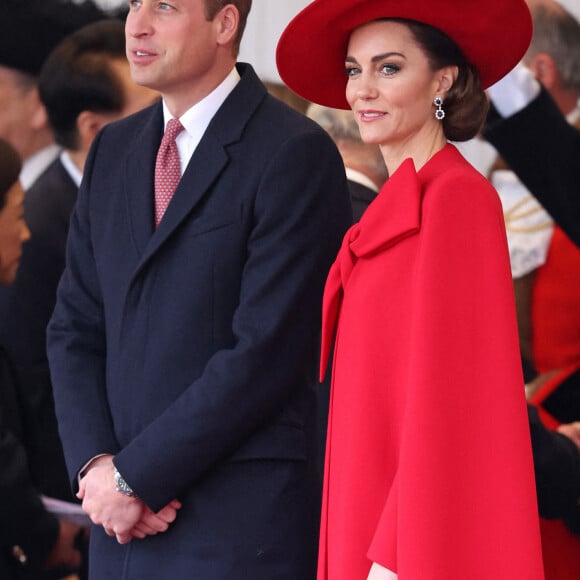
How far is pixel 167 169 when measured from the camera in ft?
7.89

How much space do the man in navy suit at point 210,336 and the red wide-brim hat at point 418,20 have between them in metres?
0.13

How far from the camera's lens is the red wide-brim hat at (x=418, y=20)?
6.73ft

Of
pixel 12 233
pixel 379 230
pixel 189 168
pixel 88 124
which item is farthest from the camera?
pixel 88 124

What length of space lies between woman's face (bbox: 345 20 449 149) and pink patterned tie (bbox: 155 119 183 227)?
0.46m

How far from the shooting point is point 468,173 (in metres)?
1.96

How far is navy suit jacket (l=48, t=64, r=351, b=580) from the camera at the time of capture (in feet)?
7.27

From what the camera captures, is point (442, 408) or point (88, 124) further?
point (88, 124)

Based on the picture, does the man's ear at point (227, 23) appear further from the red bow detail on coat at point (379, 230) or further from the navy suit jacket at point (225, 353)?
the red bow detail on coat at point (379, 230)

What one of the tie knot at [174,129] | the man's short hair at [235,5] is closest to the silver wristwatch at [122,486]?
the tie knot at [174,129]

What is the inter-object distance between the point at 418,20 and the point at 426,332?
0.56 m

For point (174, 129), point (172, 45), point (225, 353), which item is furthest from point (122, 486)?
point (172, 45)

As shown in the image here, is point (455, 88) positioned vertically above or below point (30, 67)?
above

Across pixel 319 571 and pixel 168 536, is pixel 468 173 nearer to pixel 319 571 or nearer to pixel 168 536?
pixel 319 571

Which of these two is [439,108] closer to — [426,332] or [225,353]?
[426,332]
